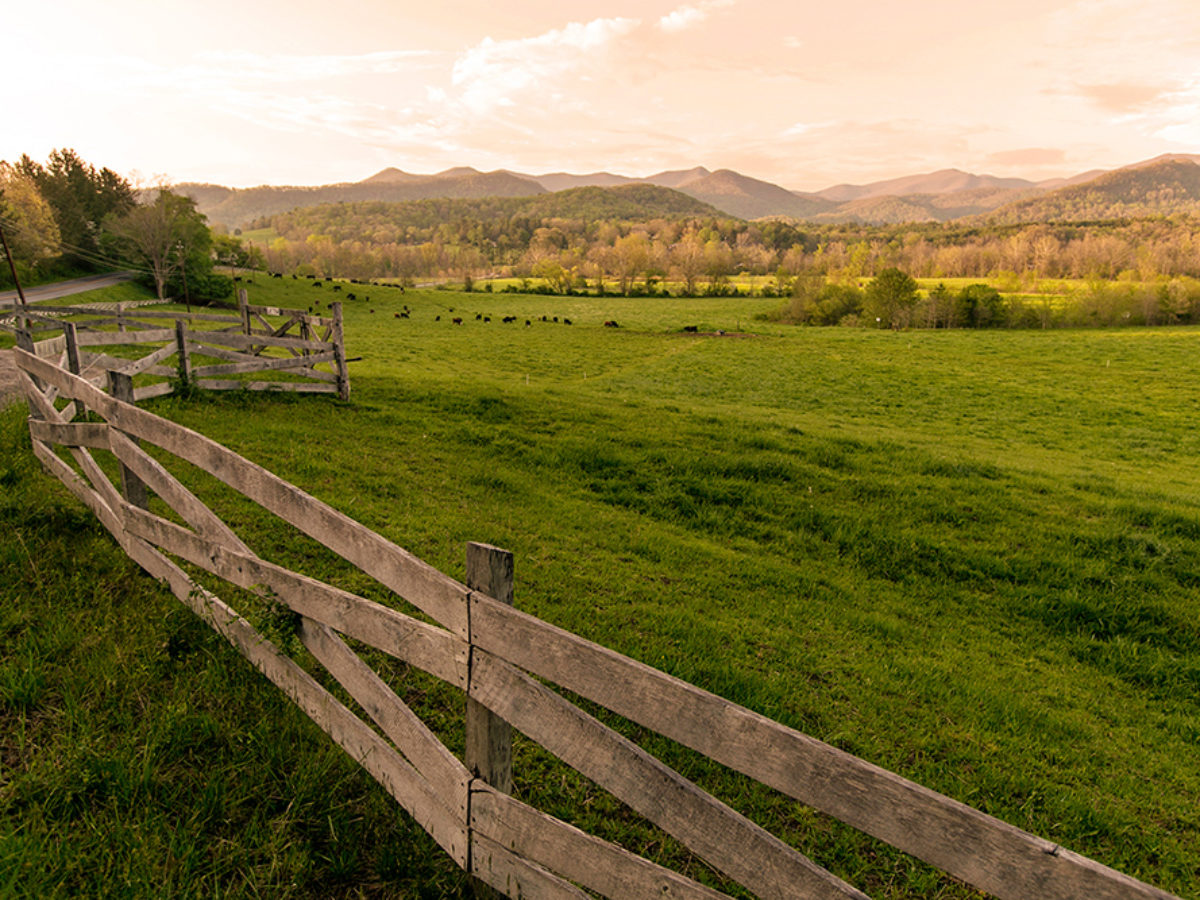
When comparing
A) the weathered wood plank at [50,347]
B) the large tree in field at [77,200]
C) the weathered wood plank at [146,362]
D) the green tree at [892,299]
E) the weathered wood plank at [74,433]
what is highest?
the large tree in field at [77,200]

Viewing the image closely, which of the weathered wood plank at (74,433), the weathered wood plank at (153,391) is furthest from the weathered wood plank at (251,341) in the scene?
the weathered wood plank at (74,433)

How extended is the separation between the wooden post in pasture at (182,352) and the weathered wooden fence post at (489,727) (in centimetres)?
1306

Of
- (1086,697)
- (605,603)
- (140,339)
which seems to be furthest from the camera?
(140,339)

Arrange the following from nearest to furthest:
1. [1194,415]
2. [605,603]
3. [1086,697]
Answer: [1086,697] < [605,603] < [1194,415]

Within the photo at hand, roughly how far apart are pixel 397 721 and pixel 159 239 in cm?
6841

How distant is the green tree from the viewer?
63094 mm

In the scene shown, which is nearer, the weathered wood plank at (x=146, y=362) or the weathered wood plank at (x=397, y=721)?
the weathered wood plank at (x=397, y=721)

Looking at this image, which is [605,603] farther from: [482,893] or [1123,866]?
[1123,866]

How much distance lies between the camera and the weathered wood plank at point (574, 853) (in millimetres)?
2373

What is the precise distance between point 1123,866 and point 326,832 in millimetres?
5204

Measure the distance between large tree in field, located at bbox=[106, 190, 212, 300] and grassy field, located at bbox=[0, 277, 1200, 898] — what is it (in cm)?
5167

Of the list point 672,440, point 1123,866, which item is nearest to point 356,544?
point 1123,866

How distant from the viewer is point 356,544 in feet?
10.1

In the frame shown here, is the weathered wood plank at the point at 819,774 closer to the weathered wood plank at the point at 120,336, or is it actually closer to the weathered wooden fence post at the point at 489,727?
the weathered wooden fence post at the point at 489,727
